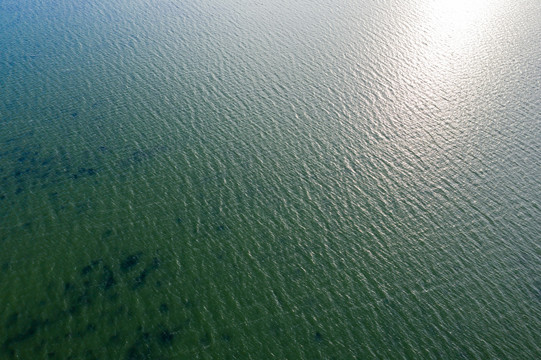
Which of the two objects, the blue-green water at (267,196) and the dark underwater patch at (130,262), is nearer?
the blue-green water at (267,196)

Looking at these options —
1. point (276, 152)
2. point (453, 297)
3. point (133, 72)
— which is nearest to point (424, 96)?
point (276, 152)

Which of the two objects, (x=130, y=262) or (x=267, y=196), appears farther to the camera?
(x=267, y=196)

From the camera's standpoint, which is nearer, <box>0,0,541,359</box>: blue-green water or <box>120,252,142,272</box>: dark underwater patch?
<box>0,0,541,359</box>: blue-green water

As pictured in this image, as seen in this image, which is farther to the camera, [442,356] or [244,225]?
[244,225]

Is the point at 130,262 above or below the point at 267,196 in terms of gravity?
below

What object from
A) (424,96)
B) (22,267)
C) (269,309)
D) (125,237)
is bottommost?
(22,267)

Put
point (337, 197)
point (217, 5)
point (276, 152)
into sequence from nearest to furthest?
1. point (337, 197)
2. point (276, 152)
3. point (217, 5)

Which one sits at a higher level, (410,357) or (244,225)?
(410,357)

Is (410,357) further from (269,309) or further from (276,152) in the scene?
(276,152)
